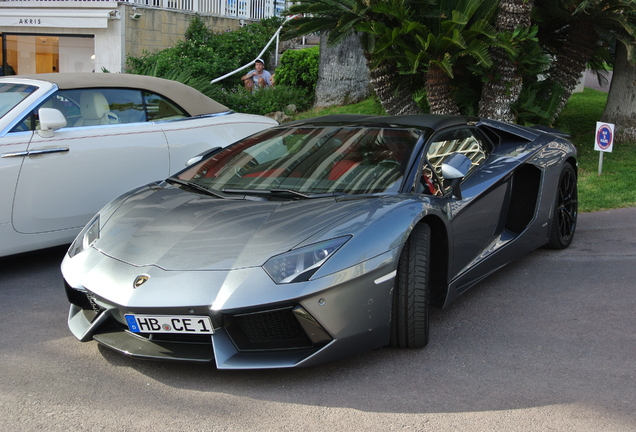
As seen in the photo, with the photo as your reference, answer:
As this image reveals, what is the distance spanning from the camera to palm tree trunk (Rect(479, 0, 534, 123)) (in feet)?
27.2

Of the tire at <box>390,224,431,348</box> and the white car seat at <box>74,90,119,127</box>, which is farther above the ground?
the white car seat at <box>74,90,119,127</box>

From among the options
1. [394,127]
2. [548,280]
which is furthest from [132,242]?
[548,280]

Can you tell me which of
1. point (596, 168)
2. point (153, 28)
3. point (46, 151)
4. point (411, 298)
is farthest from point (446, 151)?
point (153, 28)

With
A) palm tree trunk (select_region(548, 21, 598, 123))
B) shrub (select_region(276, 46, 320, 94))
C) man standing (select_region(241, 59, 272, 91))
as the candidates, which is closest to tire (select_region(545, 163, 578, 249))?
palm tree trunk (select_region(548, 21, 598, 123))

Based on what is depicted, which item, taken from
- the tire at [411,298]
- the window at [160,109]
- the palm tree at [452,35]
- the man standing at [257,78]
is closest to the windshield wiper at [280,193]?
→ the tire at [411,298]

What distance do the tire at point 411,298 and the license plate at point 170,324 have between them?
97 centimetres

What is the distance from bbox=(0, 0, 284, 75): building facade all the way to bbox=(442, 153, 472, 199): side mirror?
41.7ft

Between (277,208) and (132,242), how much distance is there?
0.76 metres

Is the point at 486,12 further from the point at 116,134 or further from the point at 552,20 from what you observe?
the point at 116,134

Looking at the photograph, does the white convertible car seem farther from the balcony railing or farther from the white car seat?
the balcony railing

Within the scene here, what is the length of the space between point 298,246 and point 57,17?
1490 centimetres

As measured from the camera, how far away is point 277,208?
3.57 metres

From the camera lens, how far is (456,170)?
3.96 metres

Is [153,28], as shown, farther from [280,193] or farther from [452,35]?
[280,193]
